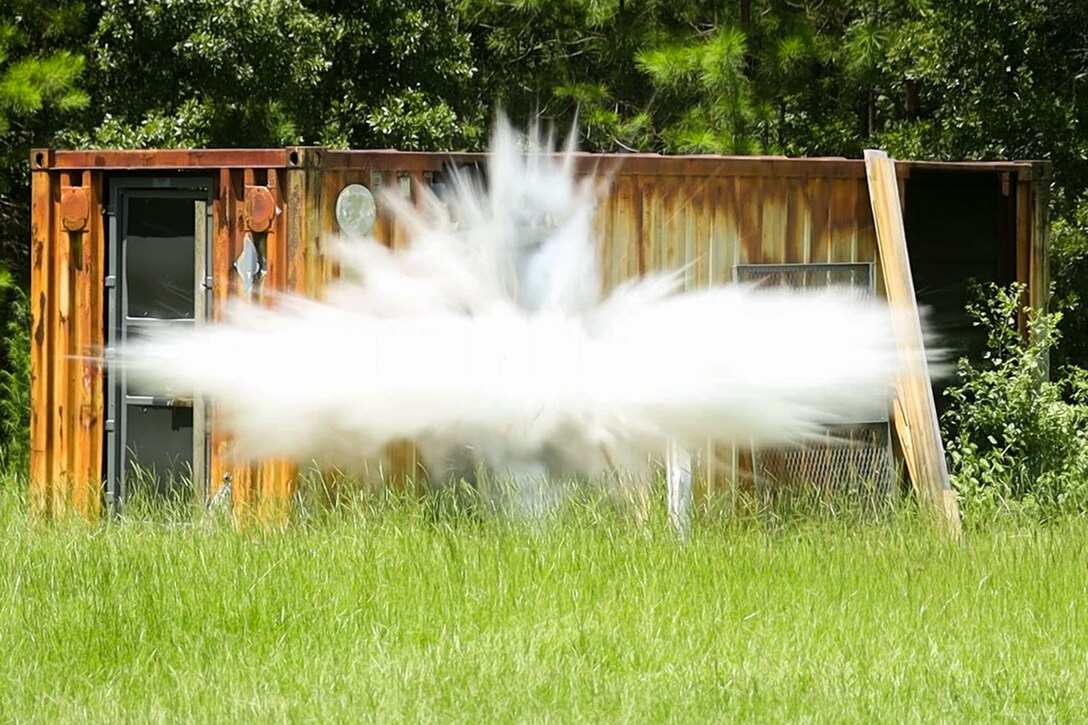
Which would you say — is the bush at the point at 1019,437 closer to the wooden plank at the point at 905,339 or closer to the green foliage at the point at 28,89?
the wooden plank at the point at 905,339

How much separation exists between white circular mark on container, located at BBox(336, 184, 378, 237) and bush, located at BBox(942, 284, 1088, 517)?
147 inches

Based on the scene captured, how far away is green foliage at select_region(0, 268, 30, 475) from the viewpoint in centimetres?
1436

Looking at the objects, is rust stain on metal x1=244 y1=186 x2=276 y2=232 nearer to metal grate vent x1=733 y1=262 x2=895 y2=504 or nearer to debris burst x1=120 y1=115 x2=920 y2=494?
debris burst x1=120 y1=115 x2=920 y2=494

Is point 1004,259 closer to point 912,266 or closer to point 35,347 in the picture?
point 912,266

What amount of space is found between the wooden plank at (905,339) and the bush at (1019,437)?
29cm

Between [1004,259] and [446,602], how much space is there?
544 centimetres

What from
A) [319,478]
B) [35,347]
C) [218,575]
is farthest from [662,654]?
[35,347]

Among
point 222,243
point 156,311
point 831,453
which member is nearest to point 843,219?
point 831,453

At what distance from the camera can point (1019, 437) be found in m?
10.4

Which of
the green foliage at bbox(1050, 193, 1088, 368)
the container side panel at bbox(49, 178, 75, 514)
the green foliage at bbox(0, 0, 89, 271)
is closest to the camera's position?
the container side panel at bbox(49, 178, 75, 514)

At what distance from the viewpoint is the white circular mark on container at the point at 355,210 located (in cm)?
949

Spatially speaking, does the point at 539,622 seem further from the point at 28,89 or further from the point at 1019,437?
the point at 28,89

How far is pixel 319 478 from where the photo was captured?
31.2ft

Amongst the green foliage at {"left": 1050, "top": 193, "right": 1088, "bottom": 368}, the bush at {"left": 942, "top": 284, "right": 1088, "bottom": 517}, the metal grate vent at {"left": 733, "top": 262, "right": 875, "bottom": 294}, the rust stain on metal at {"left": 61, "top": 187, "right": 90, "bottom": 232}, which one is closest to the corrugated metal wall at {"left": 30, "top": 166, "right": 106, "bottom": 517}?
the rust stain on metal at {"left": 61, "top": 187, "right": 90, "bottom": 232}
